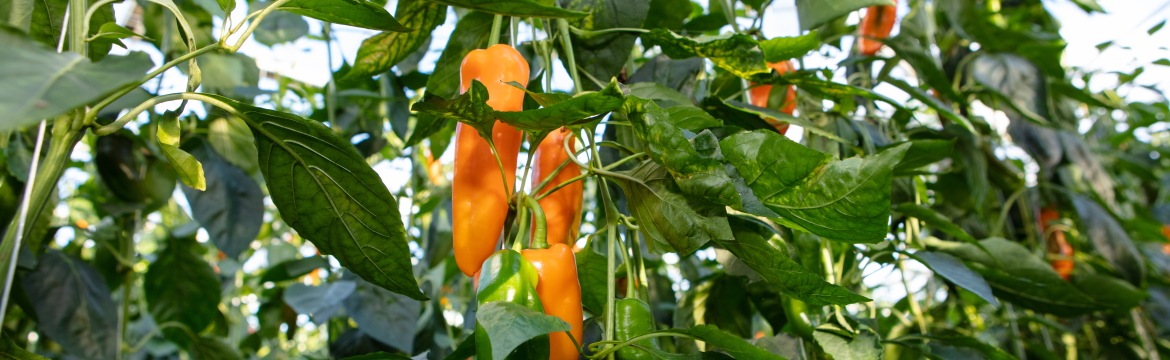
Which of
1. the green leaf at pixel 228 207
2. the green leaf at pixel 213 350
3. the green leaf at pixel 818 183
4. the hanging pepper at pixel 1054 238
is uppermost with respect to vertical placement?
the green leaf at pixel 818 183

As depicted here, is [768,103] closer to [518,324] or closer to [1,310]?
[518,324]

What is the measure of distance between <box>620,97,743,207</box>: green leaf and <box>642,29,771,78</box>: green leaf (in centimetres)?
15

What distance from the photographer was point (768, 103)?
0.81 metres

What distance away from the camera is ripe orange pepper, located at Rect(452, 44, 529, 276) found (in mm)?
471

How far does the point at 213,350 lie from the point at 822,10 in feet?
3.16

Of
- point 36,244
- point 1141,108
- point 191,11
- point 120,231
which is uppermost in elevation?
point 191,11

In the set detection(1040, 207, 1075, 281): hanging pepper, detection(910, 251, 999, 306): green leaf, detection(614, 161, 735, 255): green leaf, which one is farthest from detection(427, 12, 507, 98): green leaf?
detection(1040, 207, 1075, 281): hanging pepper

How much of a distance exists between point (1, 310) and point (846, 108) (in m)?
0.76

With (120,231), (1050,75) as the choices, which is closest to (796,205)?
(1050,75)

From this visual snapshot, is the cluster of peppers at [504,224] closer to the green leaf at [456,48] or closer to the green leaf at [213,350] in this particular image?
the green leaf at [456,48]

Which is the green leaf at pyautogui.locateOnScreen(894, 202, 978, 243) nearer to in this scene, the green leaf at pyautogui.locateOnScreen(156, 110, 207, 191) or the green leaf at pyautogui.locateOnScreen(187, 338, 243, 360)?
the green leaf at pyautogui.locateOnScreen(156, 110, 207, 191)

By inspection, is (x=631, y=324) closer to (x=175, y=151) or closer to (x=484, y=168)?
(x=484, y=168)

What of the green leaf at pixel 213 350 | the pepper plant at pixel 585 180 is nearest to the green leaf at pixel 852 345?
the pepper plant at pixel 585 180

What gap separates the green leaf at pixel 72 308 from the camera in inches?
32.1
